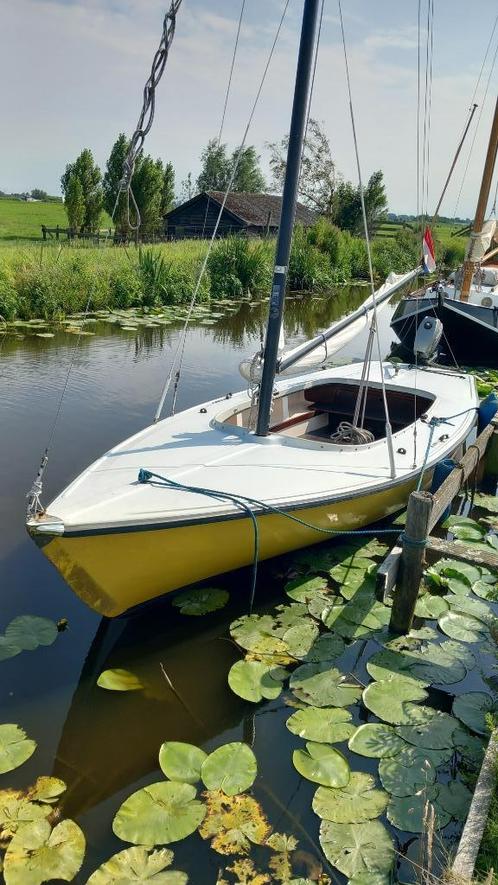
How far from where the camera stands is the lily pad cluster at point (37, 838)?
3.02m

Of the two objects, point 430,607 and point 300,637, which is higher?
point 430,607

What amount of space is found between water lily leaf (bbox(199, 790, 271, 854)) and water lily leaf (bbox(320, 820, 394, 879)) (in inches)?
13.4

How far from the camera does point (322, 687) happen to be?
14.1 feet

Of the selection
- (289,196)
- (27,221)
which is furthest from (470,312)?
(27,221)

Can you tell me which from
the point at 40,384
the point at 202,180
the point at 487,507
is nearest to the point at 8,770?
the point at 487,507

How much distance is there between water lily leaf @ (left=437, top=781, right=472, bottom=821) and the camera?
341 cm

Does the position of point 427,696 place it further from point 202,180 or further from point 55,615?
point 202,180

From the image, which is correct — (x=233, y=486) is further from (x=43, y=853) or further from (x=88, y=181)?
(x=88, y=181)

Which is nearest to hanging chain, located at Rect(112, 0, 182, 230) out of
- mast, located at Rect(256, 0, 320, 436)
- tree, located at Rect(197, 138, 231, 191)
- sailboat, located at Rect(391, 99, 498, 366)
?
mast, located at Rect(256, 0, 320, 436)

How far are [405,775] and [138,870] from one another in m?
1.58

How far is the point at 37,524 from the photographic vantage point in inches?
158

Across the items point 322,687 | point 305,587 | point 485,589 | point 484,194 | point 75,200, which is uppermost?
point 75,200

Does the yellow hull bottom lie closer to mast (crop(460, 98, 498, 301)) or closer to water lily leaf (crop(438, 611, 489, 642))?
water lily leaf (crop(438, 611, 489, 642))

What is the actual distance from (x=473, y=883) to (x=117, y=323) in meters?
15.1
